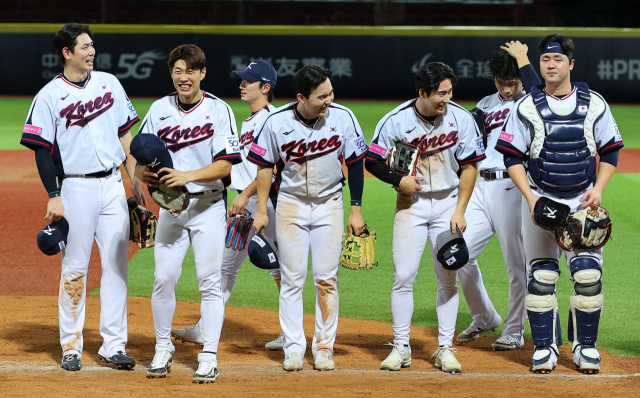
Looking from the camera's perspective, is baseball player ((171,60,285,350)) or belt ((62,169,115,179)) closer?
belt ((62,169,115,179))

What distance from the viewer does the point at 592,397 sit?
4.01 m

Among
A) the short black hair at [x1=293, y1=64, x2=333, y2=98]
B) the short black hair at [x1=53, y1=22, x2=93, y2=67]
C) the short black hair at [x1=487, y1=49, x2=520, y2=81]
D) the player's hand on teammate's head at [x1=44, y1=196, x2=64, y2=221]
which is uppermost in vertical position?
the short black hair at [x1=53, y1=22, x2=93, y2=67]

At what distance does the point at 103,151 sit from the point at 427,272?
3811 millimetres

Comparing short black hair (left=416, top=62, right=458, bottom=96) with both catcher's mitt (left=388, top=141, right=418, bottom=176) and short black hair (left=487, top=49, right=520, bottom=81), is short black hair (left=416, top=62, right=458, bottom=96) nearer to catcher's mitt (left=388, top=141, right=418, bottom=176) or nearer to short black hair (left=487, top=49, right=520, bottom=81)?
catcher's mitt (left=388, top=141, right=418, bottom=176)

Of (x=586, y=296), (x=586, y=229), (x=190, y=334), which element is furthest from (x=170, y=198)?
(x=586, y=296)

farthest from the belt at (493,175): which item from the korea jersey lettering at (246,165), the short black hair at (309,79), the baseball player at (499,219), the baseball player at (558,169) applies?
the korea jersey lettering at (246,165)

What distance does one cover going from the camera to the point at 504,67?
5176 millimetres

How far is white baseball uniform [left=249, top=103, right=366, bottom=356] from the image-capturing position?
4.52m

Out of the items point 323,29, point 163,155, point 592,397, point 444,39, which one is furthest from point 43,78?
point 592,397

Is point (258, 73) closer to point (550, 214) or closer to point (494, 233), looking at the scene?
point (494, 233)

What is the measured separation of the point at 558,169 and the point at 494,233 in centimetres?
86

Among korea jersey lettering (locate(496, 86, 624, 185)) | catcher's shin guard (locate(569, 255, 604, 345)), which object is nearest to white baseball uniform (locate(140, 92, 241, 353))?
korea jersey lettering (locate(496, 86, 624, 185))

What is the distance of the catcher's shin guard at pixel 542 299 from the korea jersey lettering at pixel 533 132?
70 centimetres

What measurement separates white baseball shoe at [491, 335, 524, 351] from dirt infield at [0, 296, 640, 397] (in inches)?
2.1
